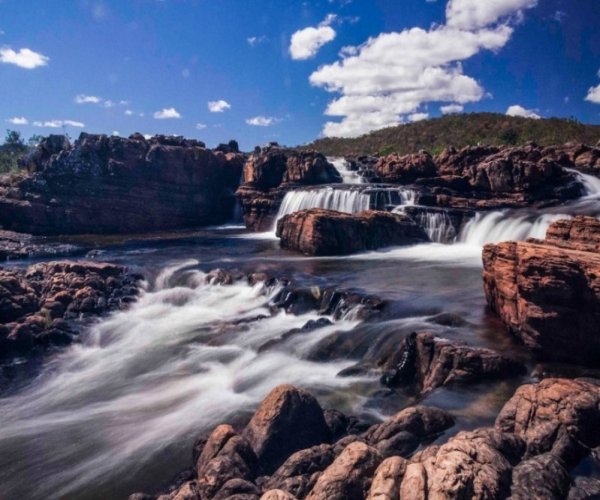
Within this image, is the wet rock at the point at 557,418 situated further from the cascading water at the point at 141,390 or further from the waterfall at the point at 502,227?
the waterfall at the point at 502,227

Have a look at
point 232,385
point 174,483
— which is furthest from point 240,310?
point 174,483

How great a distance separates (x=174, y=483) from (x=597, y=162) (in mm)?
43465

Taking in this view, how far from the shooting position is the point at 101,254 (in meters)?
31.5

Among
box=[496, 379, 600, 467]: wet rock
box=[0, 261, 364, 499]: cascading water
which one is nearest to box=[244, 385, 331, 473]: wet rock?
box=[0, 261, 364, 499]: cascading water

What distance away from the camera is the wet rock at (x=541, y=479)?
21.0 ft

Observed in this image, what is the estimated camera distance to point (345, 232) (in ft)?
93.8

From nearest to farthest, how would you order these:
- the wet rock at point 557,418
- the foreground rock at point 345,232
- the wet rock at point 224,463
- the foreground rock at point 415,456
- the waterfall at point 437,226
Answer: the foreground rock at point 415,456
the wet rock at point 557,418
the wet rock at point 224,463
the foreground rock at point 345,232
the waterfall at point 437,226

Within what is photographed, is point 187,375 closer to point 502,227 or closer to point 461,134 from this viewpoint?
point 502,227

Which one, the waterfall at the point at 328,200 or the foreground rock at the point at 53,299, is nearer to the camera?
the foreground rock at the point at 53,299

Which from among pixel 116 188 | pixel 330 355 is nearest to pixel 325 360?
pixel 330 355

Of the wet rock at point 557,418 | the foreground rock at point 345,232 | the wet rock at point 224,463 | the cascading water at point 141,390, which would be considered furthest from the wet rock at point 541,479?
the foreground rock at point 345,232

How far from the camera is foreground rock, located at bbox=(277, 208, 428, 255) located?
2831 cm

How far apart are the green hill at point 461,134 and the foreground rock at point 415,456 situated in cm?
7142

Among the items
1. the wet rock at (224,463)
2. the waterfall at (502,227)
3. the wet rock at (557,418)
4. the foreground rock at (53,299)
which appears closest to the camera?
the wet rock at (557,418)
